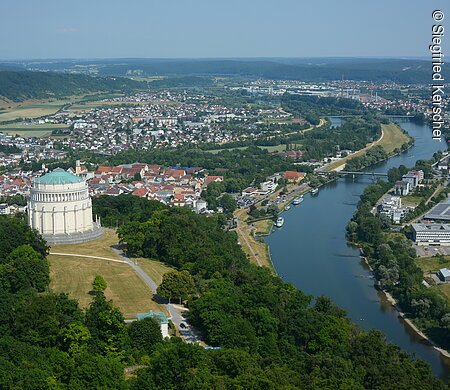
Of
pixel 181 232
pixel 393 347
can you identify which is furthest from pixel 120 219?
pixel 393 347

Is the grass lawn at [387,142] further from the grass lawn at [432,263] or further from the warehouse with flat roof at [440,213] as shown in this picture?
the grass lawn at [432,263]

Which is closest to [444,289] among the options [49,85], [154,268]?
[154,268]

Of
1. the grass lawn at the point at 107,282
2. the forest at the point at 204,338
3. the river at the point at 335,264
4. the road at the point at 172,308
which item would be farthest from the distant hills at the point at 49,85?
the forest at the point at 204,338

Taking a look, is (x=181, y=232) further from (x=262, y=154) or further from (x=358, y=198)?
(x=262, y=154)

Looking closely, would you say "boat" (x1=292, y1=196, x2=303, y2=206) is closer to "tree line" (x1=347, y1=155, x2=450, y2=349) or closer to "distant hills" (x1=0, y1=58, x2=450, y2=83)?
"tree line" (x1=347, y1=155, x2=450, y2=349)

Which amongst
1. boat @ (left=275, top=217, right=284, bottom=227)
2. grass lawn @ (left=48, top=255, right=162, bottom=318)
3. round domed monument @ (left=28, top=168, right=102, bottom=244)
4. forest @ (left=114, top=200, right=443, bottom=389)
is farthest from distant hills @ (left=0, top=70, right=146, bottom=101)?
forest @ (left=114, top=200, right=443, bottom=389)

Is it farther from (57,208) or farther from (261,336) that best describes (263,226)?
(261,336)
